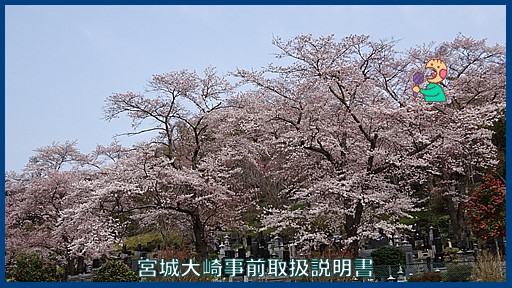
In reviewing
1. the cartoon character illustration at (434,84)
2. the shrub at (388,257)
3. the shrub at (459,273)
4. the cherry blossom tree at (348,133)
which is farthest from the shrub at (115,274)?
the cartoon character illustration at (434,84)

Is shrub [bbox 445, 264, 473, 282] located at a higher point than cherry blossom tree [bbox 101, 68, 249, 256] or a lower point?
lower

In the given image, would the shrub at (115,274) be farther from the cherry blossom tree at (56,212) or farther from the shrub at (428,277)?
the shrub at (428,277)

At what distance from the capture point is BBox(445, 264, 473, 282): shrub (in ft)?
30.8

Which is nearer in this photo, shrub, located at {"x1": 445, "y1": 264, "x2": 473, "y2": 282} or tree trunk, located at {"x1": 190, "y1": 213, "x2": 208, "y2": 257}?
shrub, located at {"x1": 445, "y1": 264, "x2": 473, "y2": 282}

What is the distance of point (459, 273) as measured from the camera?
9445mm

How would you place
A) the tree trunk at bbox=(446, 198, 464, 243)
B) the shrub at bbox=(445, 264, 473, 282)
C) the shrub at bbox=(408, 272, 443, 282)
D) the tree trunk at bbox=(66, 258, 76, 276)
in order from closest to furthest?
the shrub at bbox=(445, 264, 473, 282) < the shrub at bbox=(408, 272, 443, 282) < the tree trunk at bbox=(66, 258, 76, 276) < the tree trunk at bbox=(446, 198, 464, 243)

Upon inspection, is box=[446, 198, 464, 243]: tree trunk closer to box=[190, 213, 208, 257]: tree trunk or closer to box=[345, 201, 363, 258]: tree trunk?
box=[345, 201, 363, 258]: tree trunk

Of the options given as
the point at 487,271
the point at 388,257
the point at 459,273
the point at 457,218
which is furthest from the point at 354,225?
the point at 457,218

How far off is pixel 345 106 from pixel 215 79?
144 inches

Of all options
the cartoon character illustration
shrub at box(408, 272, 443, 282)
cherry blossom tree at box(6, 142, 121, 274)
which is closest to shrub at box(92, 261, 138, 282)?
cherry blossom tree at box(6, 142, 121, 274)

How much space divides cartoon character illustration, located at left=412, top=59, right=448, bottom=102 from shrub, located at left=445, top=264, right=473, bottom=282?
4.32m

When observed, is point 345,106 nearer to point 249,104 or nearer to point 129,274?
point 249,104

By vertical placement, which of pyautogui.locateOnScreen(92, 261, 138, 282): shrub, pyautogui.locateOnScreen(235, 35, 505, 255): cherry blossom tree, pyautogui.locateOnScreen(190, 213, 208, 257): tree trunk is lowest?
pyautogui.locateOnScreen(92, 261, 138, 282): shrub

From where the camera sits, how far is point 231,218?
14000mm
